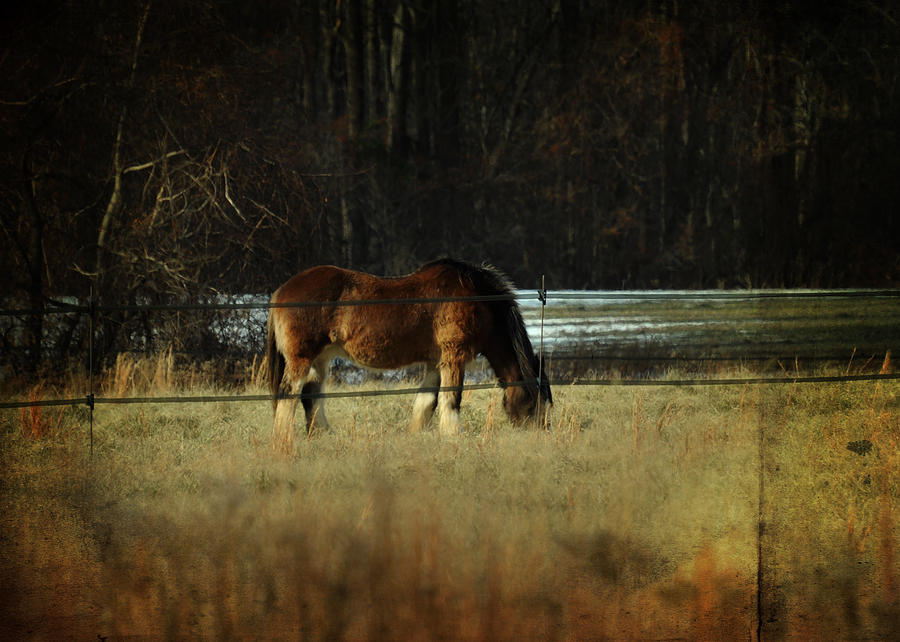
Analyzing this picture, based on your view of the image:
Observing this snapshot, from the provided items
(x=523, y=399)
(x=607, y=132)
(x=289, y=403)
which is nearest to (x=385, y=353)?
(x=289, y=403)

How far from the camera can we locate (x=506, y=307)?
7.18 m

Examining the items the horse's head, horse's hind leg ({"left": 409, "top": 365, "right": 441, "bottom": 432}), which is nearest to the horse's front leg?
horse's hind leg ({"left": 409, "top": 365, "right": 441, "bottom": 432})

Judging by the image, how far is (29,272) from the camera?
11.0 metres

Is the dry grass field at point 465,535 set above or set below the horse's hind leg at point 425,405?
below

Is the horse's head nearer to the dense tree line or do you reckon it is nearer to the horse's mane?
the horse's mane

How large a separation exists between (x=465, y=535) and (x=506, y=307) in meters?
2.78

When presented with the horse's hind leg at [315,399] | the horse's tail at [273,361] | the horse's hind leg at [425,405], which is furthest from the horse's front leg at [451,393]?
the horse's tail at [273,361]

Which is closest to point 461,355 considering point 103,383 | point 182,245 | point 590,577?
point 590,577

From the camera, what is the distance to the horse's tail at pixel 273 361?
7270mm

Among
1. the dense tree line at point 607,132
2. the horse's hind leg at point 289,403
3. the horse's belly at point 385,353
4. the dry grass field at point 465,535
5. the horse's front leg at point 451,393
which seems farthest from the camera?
the dense tree line at point 607,132

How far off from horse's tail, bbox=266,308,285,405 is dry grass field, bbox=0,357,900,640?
1.39 ft

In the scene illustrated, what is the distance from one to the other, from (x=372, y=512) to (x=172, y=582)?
104 cm

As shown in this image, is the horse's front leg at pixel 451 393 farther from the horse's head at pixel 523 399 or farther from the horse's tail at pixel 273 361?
the horse's tail at pixel 273 361

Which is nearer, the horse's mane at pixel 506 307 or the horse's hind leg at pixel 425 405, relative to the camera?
the horse's mane at pixel 506 307
